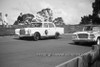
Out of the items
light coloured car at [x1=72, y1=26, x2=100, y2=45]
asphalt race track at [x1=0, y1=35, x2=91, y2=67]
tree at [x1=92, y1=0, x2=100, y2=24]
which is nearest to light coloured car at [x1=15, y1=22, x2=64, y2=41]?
light coloured car at [x1=72, y1=26, x2=100, y2=45]

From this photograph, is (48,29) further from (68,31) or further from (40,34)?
(68,31)

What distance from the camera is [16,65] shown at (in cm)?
454

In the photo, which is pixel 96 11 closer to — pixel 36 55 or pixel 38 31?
pixel 38 31

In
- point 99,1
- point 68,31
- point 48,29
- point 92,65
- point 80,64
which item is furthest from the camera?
point 99,1

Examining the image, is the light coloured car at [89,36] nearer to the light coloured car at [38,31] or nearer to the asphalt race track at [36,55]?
the asphalt race track at [36,55]

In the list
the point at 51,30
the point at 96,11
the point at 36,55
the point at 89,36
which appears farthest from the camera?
the point at 96,11

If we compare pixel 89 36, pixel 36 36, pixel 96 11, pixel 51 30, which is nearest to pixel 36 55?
pixel 89 36

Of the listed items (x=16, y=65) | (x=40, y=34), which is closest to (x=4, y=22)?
(x=40, y=34)

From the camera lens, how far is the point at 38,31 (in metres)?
12.7

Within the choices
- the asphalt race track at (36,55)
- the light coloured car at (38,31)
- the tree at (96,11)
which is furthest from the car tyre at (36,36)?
the tree at (96,11)

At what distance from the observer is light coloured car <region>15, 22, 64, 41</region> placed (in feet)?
40.5

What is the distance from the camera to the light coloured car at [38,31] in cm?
1234

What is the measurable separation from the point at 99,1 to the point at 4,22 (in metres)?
26.0

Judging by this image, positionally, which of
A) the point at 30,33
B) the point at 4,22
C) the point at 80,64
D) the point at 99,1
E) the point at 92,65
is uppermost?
the point at 99,1
